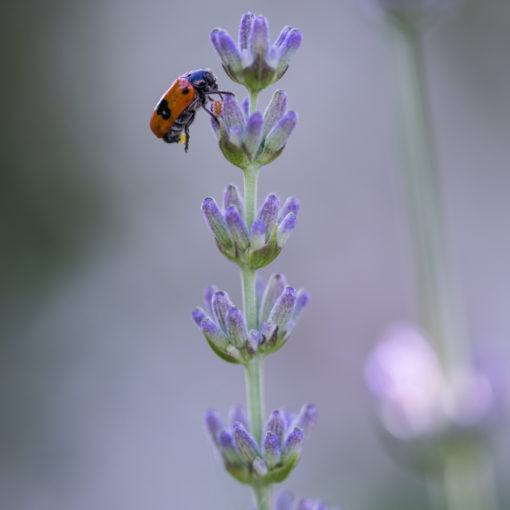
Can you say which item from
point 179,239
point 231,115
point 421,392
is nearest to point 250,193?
point 231,115

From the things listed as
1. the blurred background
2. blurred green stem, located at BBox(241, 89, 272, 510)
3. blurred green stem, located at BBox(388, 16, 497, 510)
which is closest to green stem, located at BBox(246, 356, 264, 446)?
blurred green stem, located at BBox(241, 89, 272, 510)

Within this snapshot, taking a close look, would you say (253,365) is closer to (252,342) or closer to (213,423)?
(252,342)

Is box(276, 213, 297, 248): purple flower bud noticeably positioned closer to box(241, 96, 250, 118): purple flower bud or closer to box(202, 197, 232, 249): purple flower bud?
box(202, 197, 232, 249): purple flower bud

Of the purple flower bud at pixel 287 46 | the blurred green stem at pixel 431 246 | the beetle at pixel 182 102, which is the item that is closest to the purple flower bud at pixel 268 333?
the purple flower bud at pixel 287 46

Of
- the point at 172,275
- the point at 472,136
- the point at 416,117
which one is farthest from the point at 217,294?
the point at 472,136

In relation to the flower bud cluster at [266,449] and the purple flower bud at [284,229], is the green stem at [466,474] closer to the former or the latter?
the flower bud cluster at [266,449]

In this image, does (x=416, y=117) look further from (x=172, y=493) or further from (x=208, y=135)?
(x=208, y=135)
